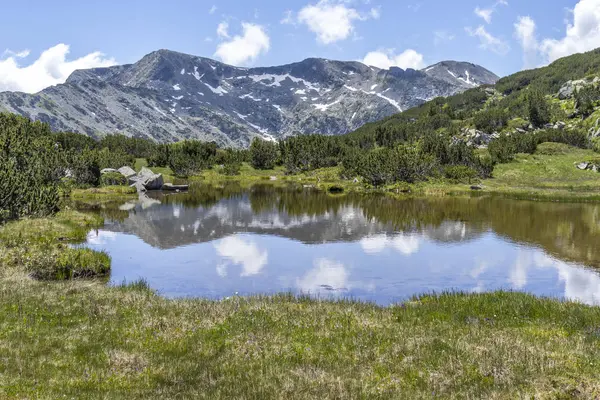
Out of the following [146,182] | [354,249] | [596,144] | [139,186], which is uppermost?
[596,144]

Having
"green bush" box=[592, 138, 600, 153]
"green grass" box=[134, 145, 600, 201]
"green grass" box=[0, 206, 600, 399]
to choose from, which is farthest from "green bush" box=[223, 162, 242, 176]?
"green grass" box=[0, 206, 600, 399]

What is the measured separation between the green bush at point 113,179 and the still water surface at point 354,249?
46187mm

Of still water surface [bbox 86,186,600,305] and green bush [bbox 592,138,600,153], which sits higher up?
green bush [bbox 592,138,600,153]

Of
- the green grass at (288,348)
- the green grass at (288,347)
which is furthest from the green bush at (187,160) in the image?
the green grass at (288,348)

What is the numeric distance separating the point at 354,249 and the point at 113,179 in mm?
98719

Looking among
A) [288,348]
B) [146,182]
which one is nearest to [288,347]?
[288,348]

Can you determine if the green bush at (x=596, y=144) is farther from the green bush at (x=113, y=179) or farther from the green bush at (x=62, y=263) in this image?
the green bush at (x=62, y=263)

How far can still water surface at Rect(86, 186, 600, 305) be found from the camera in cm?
3247

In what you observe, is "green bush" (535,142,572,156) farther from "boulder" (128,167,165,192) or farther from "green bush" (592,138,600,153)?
"boulder" (128,167,165,192)

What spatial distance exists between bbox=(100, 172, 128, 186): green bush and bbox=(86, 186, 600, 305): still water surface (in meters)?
46.2

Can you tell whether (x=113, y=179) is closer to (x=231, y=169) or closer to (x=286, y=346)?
(x=231, y=169)

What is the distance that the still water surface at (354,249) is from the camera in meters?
32.5

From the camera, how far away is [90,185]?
112m

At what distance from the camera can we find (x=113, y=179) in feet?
411
